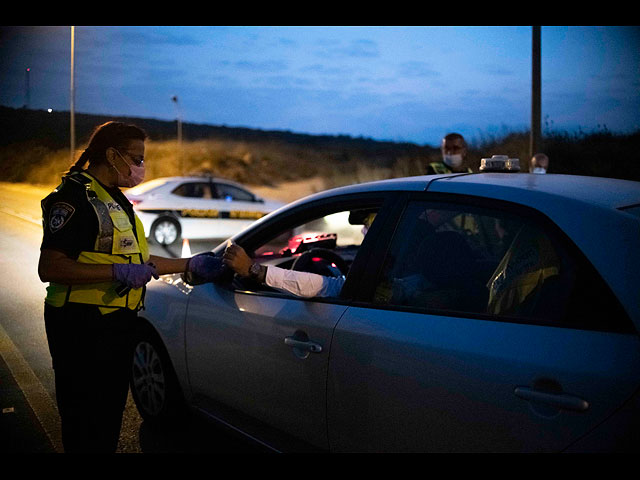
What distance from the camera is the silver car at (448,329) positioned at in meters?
1.97

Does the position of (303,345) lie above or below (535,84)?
below

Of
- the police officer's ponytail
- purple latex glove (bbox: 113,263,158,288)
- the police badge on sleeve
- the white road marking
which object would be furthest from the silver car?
the white road marking

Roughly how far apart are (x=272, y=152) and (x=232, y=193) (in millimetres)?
59157

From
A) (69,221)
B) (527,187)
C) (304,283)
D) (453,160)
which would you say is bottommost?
(304,283)

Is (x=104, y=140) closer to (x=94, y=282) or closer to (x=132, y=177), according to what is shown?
(x=132, y=177)

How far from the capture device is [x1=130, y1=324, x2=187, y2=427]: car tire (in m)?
3.69

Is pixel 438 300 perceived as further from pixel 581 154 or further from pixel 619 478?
pixel 581 154

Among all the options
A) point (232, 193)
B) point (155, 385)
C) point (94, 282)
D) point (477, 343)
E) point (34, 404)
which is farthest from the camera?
point (232, 193)

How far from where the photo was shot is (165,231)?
13.9 metres

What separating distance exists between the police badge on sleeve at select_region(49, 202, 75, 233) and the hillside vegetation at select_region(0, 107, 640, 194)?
1.45 ft

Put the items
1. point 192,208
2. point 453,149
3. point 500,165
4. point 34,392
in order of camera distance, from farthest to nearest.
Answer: point 192,208 → point 453,149 → point 34,392 → point 500,165

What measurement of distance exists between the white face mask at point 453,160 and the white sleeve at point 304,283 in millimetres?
3380

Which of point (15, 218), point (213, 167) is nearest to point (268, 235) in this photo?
point (15, 218)

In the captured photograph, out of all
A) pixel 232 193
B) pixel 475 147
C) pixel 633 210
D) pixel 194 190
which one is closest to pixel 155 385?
pixel 633 210
